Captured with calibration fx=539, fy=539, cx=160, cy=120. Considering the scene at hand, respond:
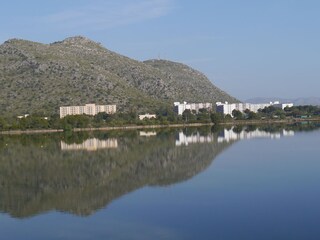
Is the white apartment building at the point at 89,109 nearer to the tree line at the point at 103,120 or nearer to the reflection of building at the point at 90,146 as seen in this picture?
the tree line at the point at 103,120

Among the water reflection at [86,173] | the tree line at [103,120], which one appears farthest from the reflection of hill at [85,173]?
the tree line at [103,120]

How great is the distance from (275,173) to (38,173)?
35.0ft

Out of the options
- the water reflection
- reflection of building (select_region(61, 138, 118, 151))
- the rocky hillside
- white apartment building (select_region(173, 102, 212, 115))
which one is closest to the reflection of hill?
the water reflection

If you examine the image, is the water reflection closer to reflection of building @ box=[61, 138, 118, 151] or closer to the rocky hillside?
reflection of building @ box=[61, 138, 118, 151]

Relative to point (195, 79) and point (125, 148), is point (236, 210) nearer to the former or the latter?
point (125, 148)

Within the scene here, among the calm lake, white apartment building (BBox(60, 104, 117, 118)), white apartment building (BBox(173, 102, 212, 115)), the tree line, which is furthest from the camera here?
white apartment building (BBox(173, 102, 212, 115))

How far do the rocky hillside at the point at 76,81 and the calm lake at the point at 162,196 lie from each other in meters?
56.2

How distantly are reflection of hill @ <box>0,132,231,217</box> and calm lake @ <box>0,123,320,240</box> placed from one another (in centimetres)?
4

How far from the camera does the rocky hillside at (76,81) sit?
87.6 m

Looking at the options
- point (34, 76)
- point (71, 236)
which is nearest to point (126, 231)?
point (71, 236)

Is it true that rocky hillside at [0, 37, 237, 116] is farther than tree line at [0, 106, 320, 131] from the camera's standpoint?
Yes

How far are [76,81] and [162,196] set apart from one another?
7735 cm

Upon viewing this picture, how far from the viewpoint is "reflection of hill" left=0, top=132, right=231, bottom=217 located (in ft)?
57.6

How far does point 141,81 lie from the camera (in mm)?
112062
